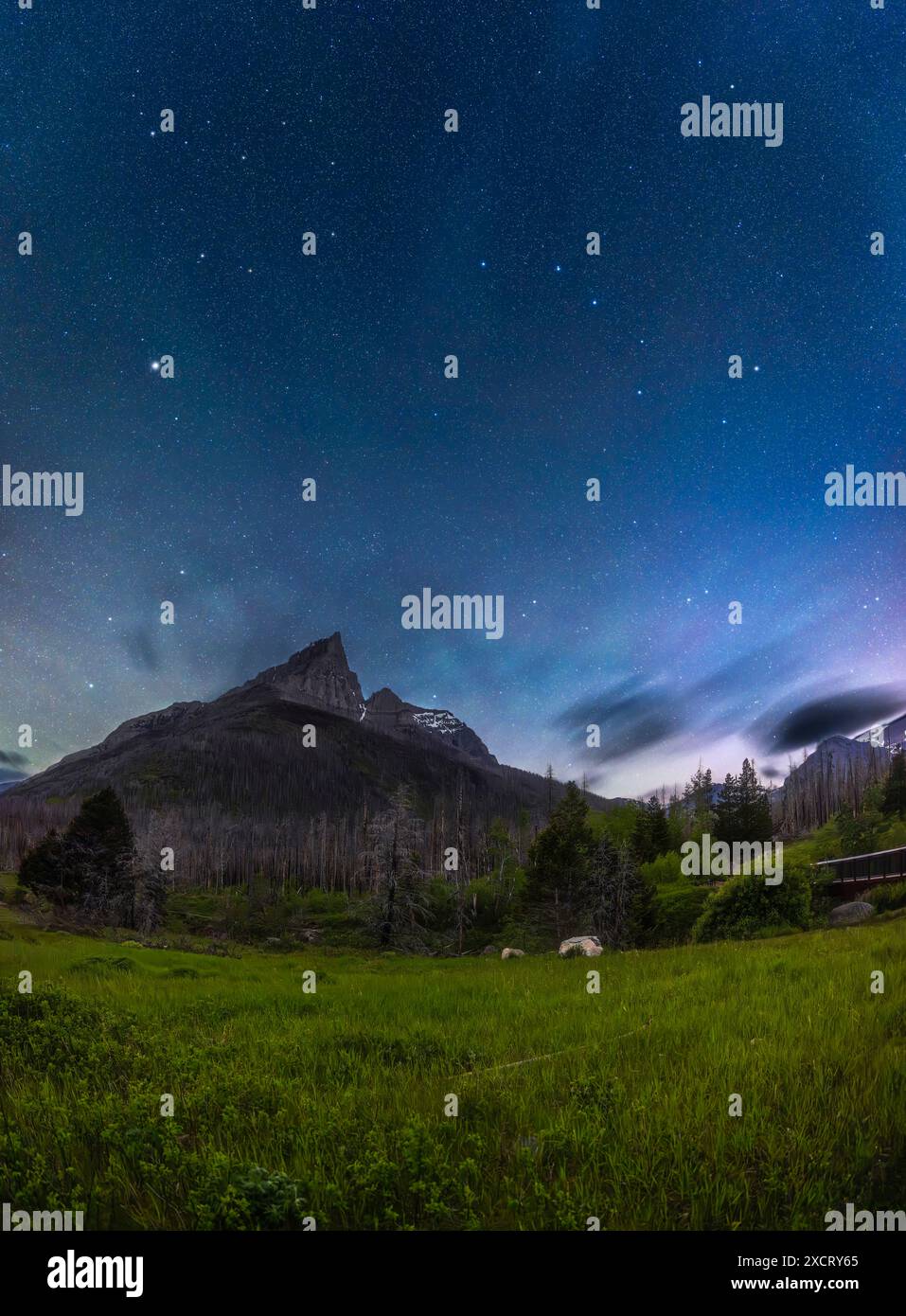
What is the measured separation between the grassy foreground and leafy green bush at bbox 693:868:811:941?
15.6 metres

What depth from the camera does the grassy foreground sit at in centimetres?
476

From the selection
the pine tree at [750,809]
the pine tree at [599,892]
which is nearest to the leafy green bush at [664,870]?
the pine tree at [599,892]

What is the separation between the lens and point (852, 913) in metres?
21.0

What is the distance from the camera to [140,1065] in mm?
7770

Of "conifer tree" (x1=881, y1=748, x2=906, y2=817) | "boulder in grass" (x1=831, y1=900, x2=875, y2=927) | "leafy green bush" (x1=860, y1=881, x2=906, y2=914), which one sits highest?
"conifer tree" (x1=881, y1=748, x2=906, y2=817)

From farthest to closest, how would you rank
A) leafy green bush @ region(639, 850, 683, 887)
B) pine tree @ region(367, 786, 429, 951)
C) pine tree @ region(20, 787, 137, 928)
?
leafy green bush @ region(639, 850, 683, 887), pine tree @ region(20, 787, 137, 928), pine tree @ region(367, 786, 429, 951)

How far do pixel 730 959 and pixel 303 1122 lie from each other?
1371 centimetres

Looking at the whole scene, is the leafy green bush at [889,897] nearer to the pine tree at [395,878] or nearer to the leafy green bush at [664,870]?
the pine tree at [395,878]

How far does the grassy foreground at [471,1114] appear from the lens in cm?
476

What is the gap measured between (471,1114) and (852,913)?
21061 mm

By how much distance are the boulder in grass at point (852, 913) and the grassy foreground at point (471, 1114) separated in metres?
11.8

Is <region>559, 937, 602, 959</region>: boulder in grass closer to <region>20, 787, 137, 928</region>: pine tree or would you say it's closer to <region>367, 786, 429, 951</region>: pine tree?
<region>367, 786, 429, 951</region>: pine tree

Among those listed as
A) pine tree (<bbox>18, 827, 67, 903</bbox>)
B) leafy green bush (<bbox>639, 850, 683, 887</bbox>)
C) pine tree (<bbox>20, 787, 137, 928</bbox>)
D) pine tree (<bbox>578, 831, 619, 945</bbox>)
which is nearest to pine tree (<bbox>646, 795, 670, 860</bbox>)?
leafy green bush (<bbox>639, 850, 683, 887</bbox>)
